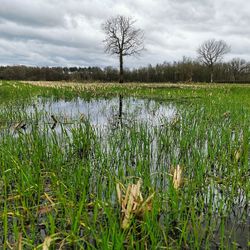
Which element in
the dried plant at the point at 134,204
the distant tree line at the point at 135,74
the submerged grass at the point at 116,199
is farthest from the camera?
the distant tree line at the point at 135,74

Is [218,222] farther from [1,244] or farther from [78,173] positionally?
[1,244]

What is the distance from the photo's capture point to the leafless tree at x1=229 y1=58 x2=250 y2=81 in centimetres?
8243

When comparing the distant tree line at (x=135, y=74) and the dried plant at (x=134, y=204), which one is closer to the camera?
the dried plant at (x=134, y=204)

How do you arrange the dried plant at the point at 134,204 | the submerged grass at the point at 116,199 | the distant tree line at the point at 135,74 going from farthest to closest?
the distant tree line at the point at 135,74
the dried plant at the point at 134,204
the submerged grass at the point at 116,199

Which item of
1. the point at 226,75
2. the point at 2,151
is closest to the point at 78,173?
Result: the point at 2,151

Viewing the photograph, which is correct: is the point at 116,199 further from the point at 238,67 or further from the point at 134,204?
the point at 238,67

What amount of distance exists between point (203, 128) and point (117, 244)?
16.0ft

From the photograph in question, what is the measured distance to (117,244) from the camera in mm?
2166

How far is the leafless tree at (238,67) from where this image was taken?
270 feet

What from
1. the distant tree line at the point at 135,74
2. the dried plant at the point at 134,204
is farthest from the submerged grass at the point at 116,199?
Answer: the distant tree line at the point at 135,74

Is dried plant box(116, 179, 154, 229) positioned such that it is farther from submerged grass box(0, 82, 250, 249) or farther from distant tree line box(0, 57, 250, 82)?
distant tree line box(0, 57, 250, 82)

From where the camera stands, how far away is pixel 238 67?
85875 mm

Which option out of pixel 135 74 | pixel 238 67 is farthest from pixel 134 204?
pixel 238 67

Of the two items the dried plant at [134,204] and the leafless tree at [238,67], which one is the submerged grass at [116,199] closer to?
the dried plant at [134,204]
